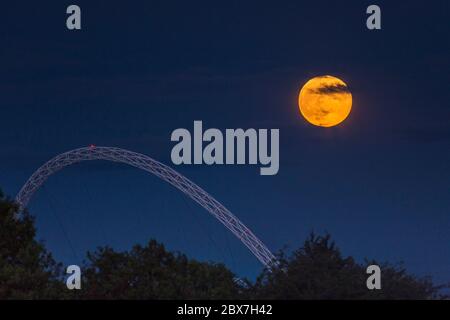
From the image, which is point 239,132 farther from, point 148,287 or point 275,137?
point 148,287

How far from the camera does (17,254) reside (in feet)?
293

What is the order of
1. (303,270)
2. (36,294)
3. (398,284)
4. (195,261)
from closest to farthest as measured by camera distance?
1. (36,294)
2. (303,270)
3. (398,284)
4. (195,261)

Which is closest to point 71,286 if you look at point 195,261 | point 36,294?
point 36,294

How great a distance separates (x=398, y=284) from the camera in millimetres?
96250

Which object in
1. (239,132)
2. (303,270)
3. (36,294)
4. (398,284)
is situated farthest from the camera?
(398,284)

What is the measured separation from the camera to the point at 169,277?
10338 centimetres

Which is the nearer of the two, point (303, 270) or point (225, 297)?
point (303, 270)

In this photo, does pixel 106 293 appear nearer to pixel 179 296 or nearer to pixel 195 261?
pixel 179 296

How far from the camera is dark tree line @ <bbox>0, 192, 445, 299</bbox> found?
282 ft

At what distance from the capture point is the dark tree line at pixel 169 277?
8600cm
